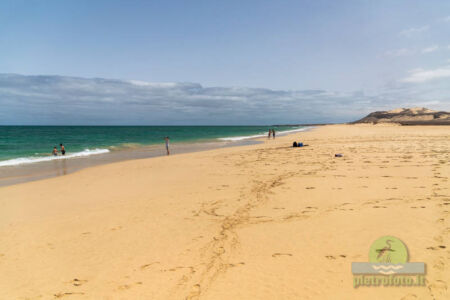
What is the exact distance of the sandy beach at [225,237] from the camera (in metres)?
3.80

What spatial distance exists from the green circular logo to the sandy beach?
130mm

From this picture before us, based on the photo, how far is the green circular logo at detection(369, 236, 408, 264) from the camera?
4207mm

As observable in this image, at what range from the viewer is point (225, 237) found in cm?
531

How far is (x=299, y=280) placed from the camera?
3.80 m

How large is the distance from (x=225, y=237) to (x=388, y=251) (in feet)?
9.82

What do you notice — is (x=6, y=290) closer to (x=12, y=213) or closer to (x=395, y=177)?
(x=12, y=213)

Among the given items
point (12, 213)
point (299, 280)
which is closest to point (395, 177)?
point (299, 280)

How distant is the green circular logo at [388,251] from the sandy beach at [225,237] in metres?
0.13

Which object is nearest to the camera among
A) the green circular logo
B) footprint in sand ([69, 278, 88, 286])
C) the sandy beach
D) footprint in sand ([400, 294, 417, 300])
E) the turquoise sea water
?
footprint in sand ([400, 294, 417, 300])

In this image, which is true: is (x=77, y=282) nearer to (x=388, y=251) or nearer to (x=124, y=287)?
(x=124, y=287)

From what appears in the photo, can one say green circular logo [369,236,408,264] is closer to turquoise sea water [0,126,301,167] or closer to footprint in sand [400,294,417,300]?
footprint in sand [400,294,417,300]

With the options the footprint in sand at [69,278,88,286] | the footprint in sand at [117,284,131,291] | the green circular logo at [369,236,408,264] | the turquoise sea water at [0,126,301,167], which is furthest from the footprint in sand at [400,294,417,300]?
the turquoise sea water at [0,126,301,167]

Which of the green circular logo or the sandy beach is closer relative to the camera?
the sandy beach

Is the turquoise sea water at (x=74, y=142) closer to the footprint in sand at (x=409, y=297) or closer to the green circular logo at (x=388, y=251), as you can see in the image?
the green circular logo at (x=388, y=251)
